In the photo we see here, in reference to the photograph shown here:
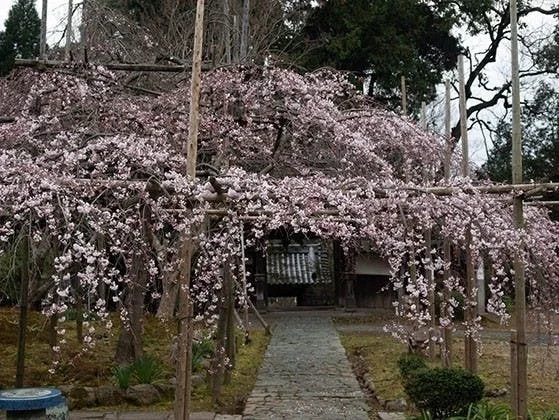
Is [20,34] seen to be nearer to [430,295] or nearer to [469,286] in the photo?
[430,295]

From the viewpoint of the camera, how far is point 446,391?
5.92m

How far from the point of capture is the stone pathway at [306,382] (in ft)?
23.0

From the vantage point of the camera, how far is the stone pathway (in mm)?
7016

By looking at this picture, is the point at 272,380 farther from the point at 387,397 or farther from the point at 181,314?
the point at 181,314

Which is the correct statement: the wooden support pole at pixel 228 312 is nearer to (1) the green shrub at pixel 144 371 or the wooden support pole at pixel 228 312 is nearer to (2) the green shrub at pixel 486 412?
(1) the green shrub at pixel 144 371

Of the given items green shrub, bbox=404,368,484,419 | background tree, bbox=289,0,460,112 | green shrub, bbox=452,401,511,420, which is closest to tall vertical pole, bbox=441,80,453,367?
green shrub, bbox=404,368,484,419

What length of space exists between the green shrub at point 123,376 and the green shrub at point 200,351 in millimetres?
1175

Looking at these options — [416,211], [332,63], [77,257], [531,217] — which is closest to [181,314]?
[77,257]

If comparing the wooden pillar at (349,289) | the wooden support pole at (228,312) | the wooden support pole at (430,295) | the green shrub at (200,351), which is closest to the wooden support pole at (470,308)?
the wooden support pole at (430,295)

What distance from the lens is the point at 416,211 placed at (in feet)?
19.8

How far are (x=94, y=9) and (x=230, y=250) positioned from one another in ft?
13.5

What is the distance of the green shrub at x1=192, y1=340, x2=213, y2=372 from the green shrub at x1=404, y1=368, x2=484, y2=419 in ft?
11.1

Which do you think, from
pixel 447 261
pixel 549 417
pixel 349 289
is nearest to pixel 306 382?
pixel 447 261

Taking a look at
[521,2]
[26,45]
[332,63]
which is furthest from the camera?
[26,45]
